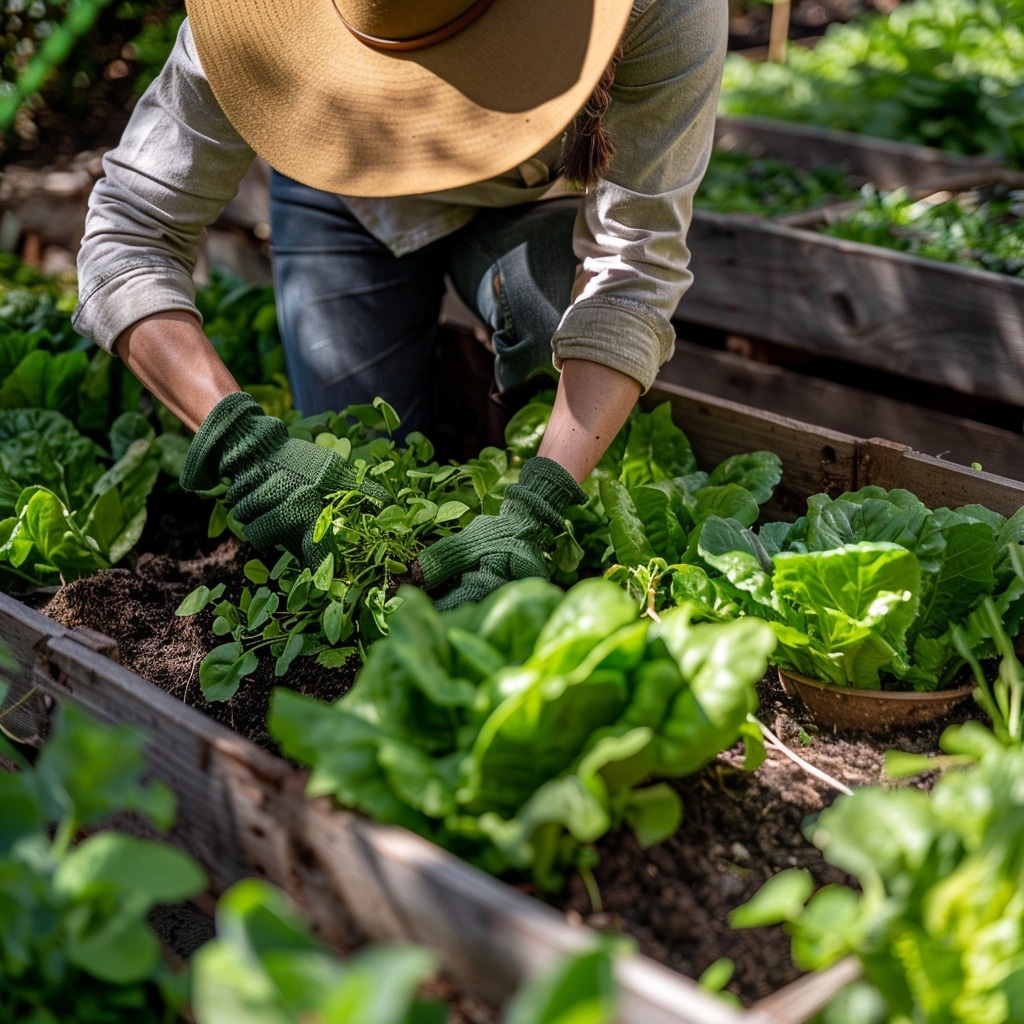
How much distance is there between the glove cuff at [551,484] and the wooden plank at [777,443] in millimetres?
563

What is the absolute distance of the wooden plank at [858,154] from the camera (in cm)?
460

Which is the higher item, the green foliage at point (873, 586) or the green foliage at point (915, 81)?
the green foliage at point (873, 586)

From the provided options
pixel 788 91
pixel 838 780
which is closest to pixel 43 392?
pixel 838 780

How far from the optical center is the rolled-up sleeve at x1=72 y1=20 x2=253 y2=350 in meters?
2.23

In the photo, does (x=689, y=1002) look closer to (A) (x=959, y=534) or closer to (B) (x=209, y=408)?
(A) (x=959, y=534)

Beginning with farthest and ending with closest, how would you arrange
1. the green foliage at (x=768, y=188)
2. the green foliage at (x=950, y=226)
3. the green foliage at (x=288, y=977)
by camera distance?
the green foliage at (x=768, y=188)
the green foliage at (x=950, y=226)
the green foliage at (x=288, y=977)

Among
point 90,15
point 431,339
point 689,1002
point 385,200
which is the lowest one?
point 431,339

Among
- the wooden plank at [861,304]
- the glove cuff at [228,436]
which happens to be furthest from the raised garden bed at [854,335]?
the glove cuff at [228,436]

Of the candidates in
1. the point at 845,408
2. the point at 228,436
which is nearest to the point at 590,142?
the point at 228,436

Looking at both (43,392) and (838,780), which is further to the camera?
(43,392)

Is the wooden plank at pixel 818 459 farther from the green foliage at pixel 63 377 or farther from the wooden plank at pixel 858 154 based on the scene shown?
the wooden plank at pixel 858 154

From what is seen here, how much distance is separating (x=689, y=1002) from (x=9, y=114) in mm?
3787

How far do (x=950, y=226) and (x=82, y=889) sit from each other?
355 centimetres

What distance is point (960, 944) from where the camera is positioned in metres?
1.18
